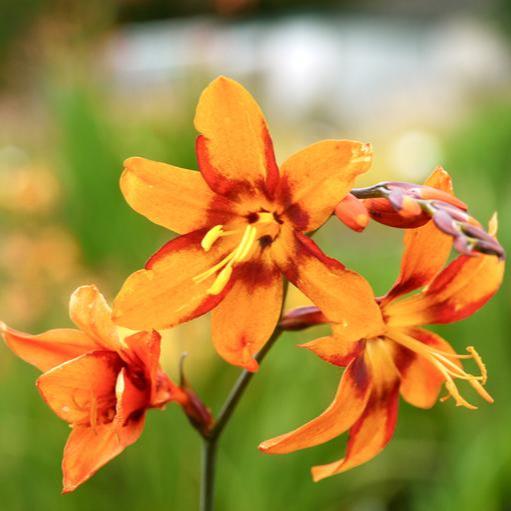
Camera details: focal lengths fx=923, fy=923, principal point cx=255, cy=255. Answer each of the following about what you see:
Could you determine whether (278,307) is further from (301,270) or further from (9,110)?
(9,110)

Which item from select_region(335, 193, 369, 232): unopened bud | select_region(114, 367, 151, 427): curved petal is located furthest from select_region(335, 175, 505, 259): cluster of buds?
select_region(114, 367, 151, 427): curved petal

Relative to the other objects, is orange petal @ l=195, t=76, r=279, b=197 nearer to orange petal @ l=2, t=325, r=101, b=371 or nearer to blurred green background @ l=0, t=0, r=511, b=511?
orange petal @ l=2, t=325, r=101, b=371

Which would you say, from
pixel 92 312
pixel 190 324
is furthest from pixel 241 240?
pixel 190 324

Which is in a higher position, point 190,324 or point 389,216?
point 389,216

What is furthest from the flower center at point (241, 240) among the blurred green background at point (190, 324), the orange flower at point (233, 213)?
the blurred green background at point (190, 324)

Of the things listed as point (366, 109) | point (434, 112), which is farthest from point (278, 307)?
point (366, 109)

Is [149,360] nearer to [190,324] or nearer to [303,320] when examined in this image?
[303,320]
